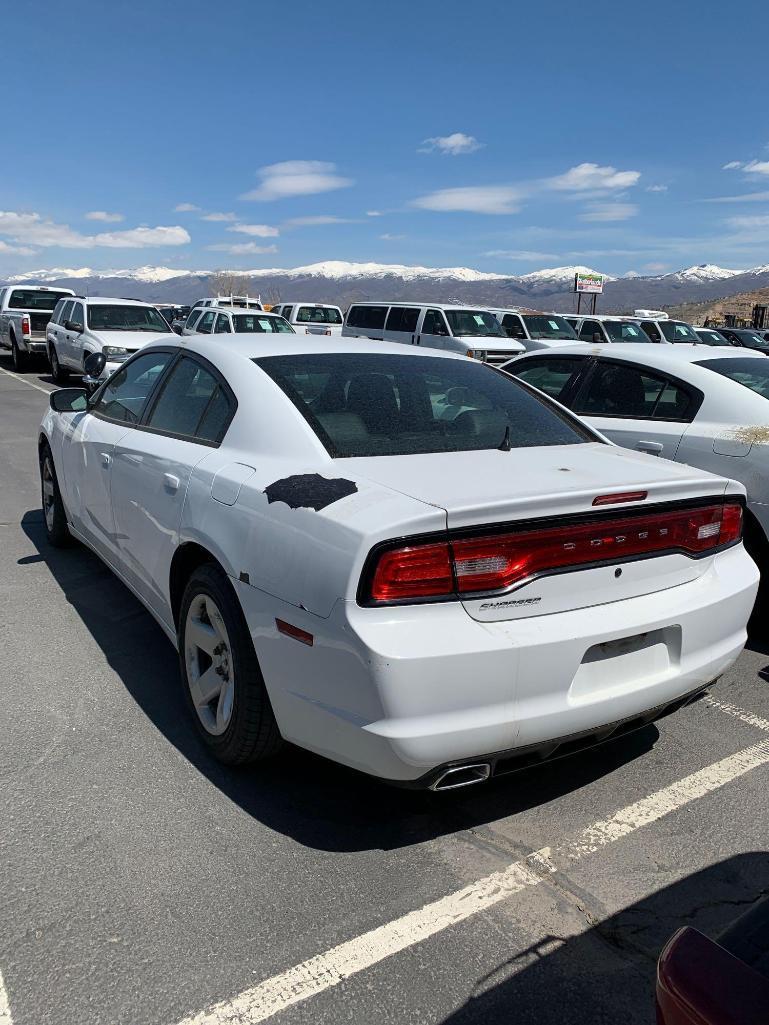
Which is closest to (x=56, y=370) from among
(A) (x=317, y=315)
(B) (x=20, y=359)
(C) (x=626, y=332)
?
(B) (x=20, y=359)

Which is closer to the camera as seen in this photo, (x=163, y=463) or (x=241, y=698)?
(x=241, y=698)

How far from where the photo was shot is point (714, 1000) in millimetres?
1229

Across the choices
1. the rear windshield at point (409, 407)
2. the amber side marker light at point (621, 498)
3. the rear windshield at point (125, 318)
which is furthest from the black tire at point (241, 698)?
the rear windshield at point (125, 318)

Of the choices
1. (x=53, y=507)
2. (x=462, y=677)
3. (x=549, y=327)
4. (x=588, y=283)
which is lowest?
(x=53, y=507)

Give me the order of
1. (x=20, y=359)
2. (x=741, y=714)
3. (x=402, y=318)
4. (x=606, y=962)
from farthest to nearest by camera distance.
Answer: (x=20, y=359) < (x=402, y=318) < (x=741, y=714) < (x=606, y=962)

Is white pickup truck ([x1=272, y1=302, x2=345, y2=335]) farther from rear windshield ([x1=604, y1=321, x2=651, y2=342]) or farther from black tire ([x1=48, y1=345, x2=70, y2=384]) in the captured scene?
black tire ([x1=48, y1=345, x2=70, y2=384])

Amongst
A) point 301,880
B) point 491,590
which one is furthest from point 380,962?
point 491,590

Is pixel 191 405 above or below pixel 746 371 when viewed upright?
below

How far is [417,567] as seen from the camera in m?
2.38

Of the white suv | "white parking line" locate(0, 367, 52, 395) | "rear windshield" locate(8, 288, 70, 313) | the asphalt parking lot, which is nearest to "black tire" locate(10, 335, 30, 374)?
"white parking line" locate(0, 367, 52, 395)

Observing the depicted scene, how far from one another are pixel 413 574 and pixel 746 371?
3952 mm

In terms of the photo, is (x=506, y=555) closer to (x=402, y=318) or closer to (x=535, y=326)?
(x=402, y=318)

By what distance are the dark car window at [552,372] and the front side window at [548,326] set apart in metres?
16.4

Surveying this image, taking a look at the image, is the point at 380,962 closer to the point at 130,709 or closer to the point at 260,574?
the point at 260,574
